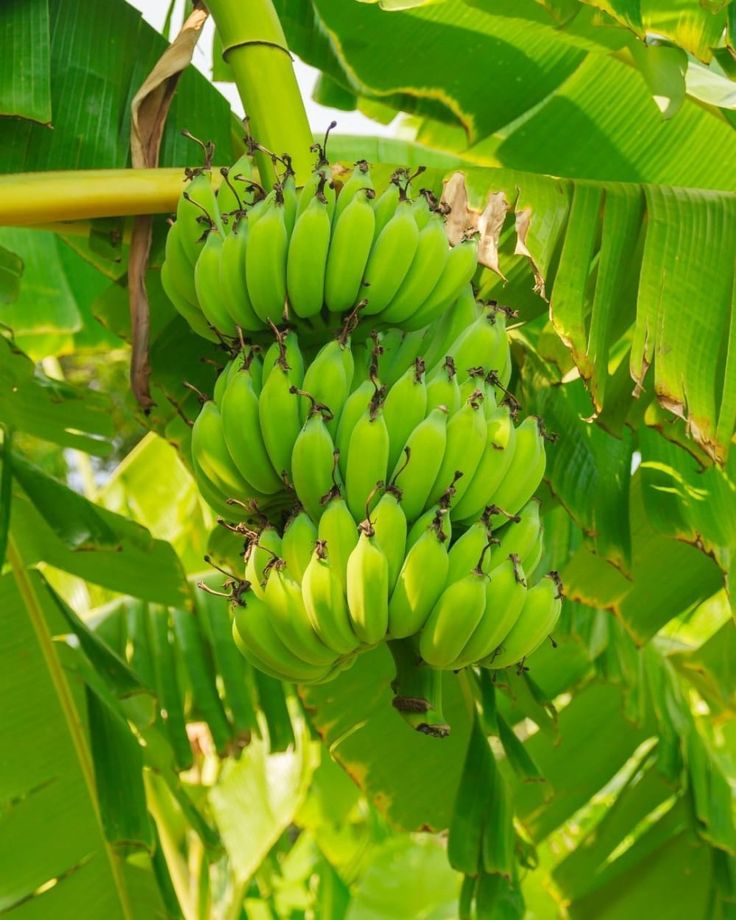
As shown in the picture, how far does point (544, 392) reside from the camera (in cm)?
172

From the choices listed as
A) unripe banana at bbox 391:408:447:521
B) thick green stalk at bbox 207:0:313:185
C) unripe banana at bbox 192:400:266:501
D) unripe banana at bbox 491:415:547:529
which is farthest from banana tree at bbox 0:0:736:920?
unripe banana at bbox 391:408:447:521

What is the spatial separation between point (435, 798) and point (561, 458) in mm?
777

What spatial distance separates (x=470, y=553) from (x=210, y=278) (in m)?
0.43

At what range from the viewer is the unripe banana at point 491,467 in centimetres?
113

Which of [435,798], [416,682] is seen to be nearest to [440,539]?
[416,682]

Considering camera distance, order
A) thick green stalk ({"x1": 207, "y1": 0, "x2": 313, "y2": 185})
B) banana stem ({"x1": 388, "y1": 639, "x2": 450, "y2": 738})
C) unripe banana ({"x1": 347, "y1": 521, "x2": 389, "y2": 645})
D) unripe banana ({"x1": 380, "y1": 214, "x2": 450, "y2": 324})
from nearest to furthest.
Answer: unripe banana ({"x1": 347, "y1": 521, "x2": 389, "y2": 645}), banana stem ({"x1": 388, "y1": 639, "x2": 450, "y2": 738}), unripe banana ({"x1": 380, "y1": 214, "x2": 450, "y2": 324}), thick green stalk ({"x1": 207, "y1": 0, "x2": 313, "y2": 185})

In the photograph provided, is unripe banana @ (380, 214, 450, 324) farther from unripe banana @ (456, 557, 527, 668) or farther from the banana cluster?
unripe banana @ (456, 557, 527, 668)

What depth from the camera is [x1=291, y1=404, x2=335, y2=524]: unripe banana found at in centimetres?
107

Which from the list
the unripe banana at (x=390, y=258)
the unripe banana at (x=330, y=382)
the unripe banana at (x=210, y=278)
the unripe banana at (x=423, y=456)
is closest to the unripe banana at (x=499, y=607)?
the unripe banana at (x=423, y=456)

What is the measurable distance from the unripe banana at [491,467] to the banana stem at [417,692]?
16cm

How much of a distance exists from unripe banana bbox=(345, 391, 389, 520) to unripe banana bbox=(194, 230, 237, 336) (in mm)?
257

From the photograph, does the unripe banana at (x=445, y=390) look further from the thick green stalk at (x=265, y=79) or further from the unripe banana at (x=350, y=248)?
the thick green stalk at (x=265, y=79)

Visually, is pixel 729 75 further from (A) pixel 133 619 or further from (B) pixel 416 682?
(A) pixel 133 619

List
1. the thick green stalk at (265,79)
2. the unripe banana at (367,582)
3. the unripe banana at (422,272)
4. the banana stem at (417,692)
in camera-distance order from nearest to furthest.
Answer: the unripe banana at (367,582) → the banana stem at (417,692) → the unripe banana at (422,272) → the thick green stalk at (265,79)
